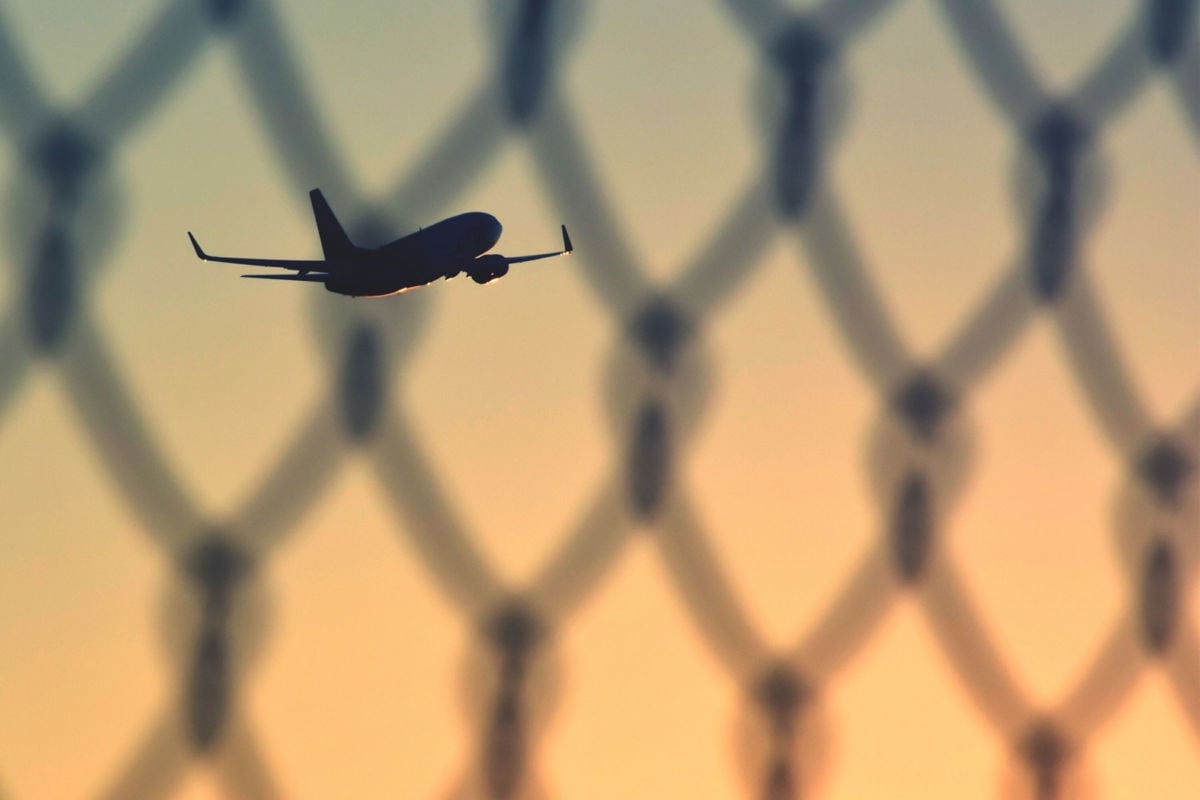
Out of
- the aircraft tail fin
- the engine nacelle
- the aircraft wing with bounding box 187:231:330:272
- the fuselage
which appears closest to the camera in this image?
the aircraft wing with bounding box 187:231:330:272

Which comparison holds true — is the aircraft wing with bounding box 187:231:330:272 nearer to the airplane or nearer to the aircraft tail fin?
the airplane

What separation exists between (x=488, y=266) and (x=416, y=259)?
1.65 feet

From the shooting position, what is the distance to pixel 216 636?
4.38 metres

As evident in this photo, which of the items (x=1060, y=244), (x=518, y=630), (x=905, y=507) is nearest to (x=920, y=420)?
(x=905, y=507)

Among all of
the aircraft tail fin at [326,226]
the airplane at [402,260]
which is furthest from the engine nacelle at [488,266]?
the aircraft tail fin at [326,226]

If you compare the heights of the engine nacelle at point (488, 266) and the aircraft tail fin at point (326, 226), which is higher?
the aircraft tail fin at point (326, 226)

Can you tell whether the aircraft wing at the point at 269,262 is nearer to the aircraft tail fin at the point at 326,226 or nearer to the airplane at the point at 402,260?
the airplane at the point at 402,260

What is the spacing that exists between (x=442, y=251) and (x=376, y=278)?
140 centimetres

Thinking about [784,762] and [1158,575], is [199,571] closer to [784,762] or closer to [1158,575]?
[784,762]

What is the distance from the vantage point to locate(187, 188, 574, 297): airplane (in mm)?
6016

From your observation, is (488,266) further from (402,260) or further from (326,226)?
(326,226)

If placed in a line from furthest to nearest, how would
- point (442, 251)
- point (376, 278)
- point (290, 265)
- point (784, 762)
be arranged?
point (442, 251)
point (376, 278)
point (290, 265)
point (784, 762)

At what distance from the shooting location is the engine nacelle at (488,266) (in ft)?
25.2

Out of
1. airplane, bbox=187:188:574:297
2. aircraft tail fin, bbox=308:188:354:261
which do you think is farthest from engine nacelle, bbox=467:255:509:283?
aircraft tail fin, bbox=308:188:354:261
